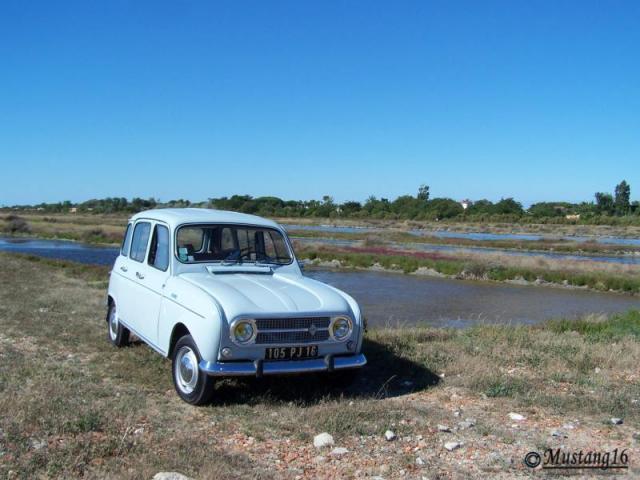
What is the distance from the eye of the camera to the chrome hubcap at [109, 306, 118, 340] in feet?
29.4

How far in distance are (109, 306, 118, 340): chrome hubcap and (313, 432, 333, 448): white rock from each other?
4767 millimetres

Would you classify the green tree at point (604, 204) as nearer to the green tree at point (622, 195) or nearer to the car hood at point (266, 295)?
the green tree at point (622, 195)

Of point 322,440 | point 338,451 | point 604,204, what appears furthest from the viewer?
point 604,204

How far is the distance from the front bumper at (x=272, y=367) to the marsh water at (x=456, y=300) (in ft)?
32.0

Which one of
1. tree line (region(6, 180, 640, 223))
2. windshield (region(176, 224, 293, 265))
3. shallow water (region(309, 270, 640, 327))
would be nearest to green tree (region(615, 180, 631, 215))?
tree line (region(6, 180, 640, 223))

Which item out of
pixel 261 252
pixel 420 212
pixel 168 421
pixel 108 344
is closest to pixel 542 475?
pixel 168 421

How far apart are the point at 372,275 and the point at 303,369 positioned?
92.1ft

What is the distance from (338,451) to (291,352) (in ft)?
4.16

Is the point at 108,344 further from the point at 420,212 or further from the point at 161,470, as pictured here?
the point at 420,212

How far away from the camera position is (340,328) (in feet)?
20.7

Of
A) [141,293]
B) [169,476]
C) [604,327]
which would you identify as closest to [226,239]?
[141,293]

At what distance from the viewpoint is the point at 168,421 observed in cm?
562

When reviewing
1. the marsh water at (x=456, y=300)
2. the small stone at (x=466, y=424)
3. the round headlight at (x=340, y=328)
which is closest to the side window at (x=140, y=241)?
the round headlight at (x=340, y=328)

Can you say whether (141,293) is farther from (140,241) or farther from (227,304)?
(227,304)
